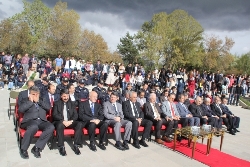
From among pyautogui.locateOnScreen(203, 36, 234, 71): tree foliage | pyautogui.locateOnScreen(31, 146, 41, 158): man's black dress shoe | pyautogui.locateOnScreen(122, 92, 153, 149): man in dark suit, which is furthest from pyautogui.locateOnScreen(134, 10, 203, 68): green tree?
pyautogui.locateOnScreen(31, 146, 41, 158): man's black dress shoe

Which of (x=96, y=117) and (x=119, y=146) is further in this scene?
(x=96, y=117)

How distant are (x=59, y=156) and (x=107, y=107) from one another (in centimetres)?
173

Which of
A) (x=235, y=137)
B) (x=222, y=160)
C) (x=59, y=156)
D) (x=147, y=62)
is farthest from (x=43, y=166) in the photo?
(x=147, y=62)

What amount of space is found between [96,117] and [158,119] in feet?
5.60

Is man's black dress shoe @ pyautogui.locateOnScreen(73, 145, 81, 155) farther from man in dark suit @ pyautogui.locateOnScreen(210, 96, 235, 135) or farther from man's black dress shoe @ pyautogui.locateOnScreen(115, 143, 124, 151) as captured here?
man in dark suit @ pyautogui.locateOnScreen(210, 96, 235, 135)

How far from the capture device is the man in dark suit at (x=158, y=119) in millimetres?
5910

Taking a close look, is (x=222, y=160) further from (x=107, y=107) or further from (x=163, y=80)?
(x=163, y=80)

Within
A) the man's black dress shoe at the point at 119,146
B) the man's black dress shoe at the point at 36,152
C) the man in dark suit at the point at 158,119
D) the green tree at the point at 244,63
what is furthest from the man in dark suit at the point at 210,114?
the green tree at the point at 244,63

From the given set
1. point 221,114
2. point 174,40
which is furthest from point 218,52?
point 221,114

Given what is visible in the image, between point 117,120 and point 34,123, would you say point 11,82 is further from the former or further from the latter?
point 117,120

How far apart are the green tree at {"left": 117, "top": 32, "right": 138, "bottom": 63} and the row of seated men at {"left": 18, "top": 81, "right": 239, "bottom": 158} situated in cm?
3880

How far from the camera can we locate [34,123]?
457 centimetres

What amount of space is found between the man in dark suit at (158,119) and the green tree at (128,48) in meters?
39.0

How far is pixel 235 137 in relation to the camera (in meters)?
7.18
